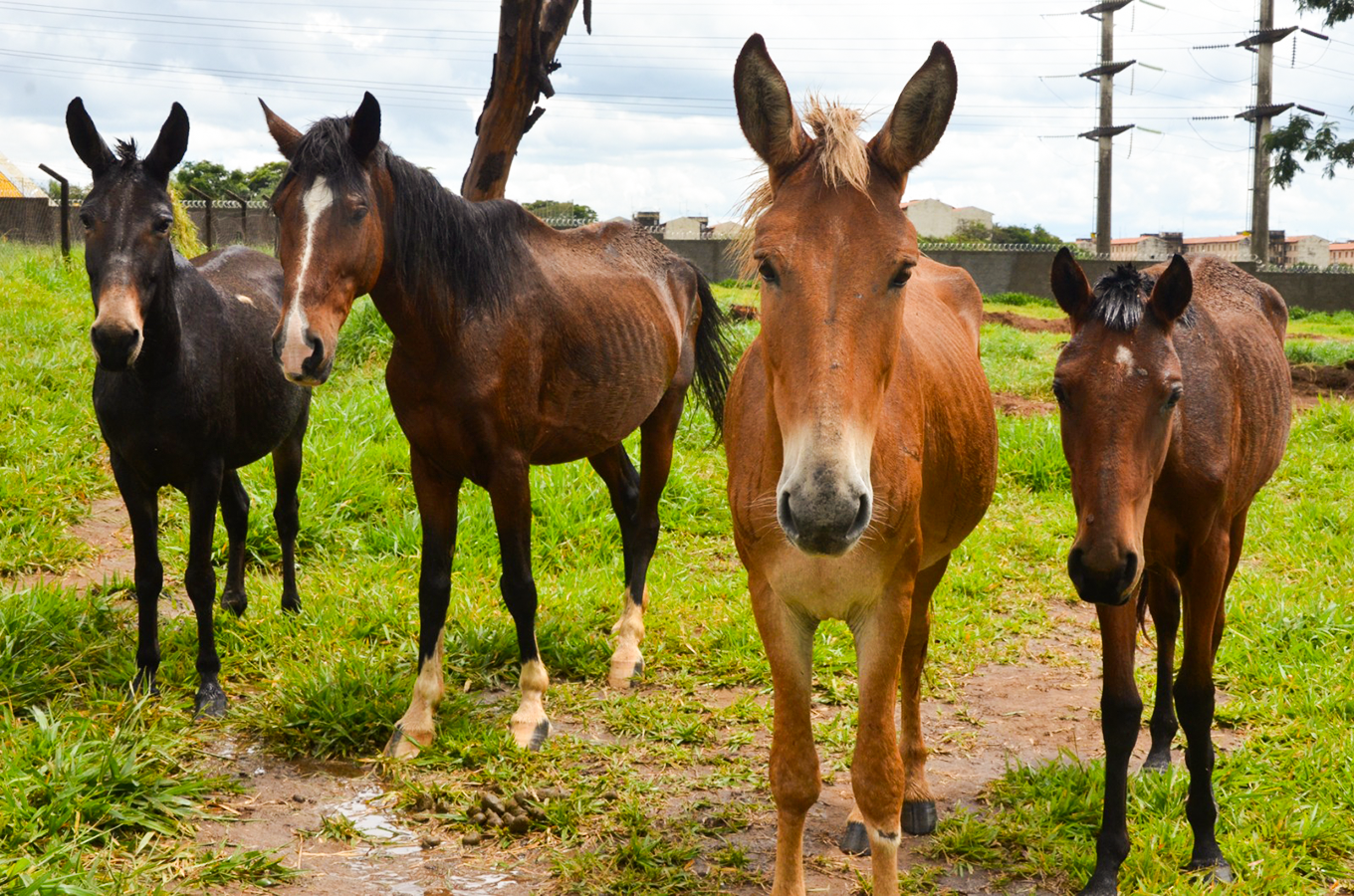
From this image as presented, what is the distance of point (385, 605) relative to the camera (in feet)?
16.8

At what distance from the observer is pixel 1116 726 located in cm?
320

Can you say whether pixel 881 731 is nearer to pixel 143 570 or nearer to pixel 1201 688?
pixel 1201 688

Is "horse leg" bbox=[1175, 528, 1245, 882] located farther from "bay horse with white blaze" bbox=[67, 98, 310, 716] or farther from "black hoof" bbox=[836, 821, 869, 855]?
"bay horse with white blaze" bbox=[67, 98, 310, 716]

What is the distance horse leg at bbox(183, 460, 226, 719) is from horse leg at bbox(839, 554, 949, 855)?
2673 millimetres

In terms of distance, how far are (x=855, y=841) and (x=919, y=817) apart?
10.3 inches

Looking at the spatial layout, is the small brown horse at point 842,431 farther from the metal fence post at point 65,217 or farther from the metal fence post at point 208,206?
the metal fence post at point 65,217

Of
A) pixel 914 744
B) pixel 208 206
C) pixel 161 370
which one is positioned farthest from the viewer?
pixel 208 206

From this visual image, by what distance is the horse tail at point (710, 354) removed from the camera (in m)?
6.04

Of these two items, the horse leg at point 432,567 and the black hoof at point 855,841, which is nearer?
the black hoof at point 855,841

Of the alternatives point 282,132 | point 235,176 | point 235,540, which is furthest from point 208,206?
point 235,176

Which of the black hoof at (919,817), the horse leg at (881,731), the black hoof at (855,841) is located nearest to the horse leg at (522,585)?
the black hoof at (855,841)

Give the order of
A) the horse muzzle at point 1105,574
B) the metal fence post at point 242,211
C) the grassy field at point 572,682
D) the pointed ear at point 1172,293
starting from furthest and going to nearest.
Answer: the metal fence post at point 242,211
the grassy field at point 572,682
the pointed ear at point 1172,293
the horse muzzle at point 1105,574

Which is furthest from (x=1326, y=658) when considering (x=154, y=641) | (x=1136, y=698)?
(x=154, y=641)

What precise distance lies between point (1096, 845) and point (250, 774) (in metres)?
2.98
